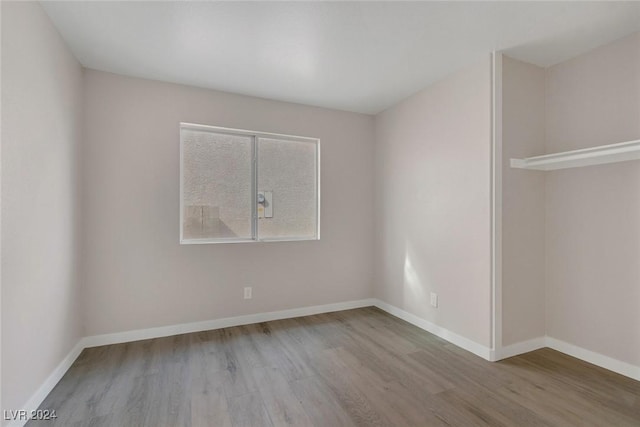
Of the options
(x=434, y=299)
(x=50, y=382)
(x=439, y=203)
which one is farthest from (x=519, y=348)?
(x=50, y=382)

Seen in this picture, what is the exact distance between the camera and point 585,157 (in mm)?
2131

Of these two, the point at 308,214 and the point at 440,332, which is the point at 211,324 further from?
the point at 440,332

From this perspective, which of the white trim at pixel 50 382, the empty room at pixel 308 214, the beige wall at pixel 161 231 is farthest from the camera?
the beige wall at pixel 161 231

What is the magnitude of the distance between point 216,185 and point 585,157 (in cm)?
325

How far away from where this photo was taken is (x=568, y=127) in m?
2.58

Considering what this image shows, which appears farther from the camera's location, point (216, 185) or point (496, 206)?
point (216, 185)

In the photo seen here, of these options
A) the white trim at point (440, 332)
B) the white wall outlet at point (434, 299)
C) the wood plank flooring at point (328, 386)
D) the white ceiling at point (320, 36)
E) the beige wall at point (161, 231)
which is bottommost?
the wood plank flooring at point (328, 386)

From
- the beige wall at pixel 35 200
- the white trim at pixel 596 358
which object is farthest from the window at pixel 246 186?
the white trim at pixel 596 358

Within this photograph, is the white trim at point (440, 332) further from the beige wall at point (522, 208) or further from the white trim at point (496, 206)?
the beige wall at point (522, 208)

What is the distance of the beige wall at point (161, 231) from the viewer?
2.71 meters

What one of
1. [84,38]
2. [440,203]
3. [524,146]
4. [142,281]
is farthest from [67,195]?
[524,146]

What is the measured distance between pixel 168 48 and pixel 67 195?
142 cm

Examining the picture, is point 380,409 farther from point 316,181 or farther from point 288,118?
point 288,118

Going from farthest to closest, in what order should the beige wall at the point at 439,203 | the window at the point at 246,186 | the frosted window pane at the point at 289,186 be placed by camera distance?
the frosted window pane at the point at 289,186, the window at the point at 246,186, the beige wall at the point at 439,203
